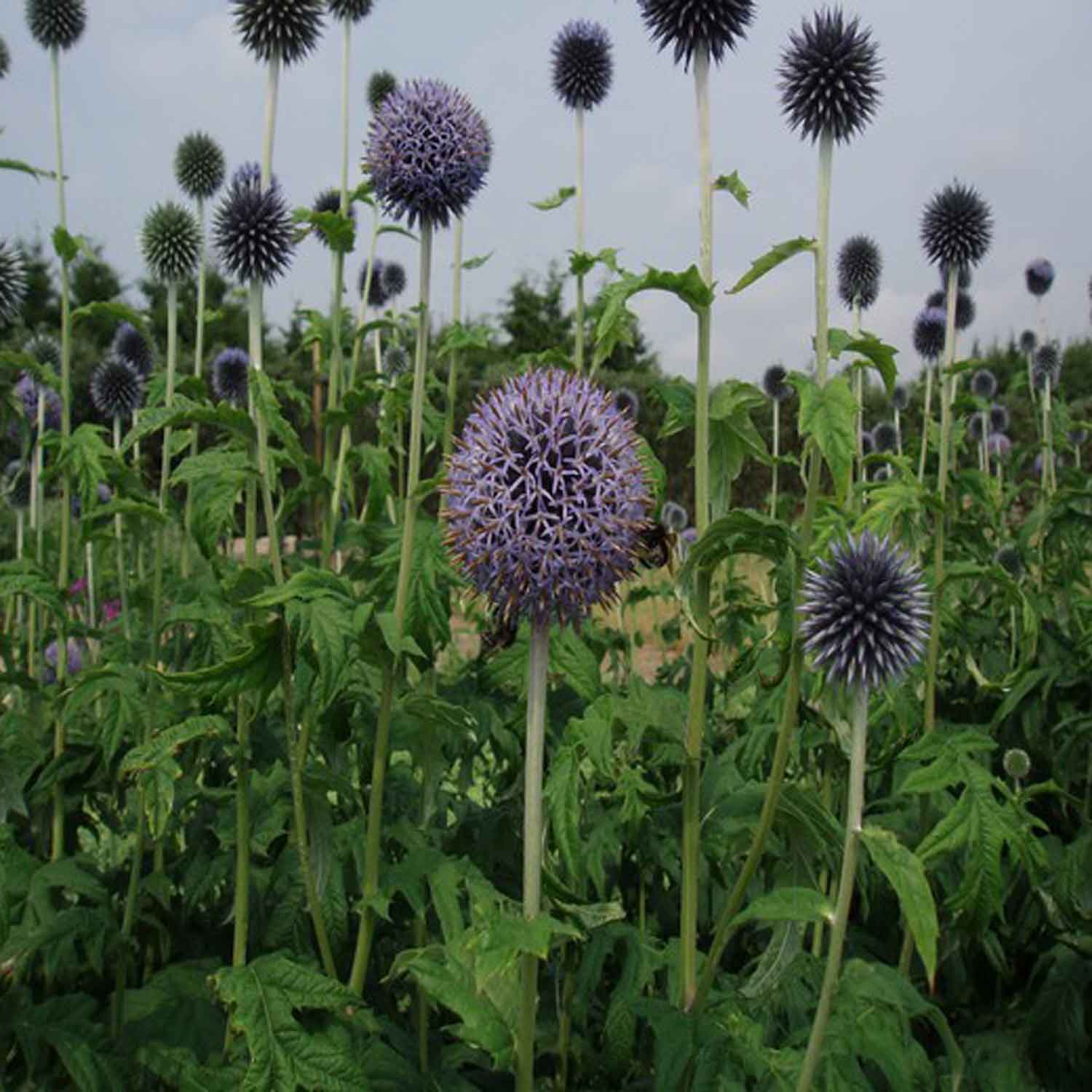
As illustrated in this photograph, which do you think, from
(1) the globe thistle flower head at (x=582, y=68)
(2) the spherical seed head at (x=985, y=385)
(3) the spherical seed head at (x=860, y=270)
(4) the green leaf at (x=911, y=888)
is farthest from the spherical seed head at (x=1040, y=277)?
(4) the green leaf at (x=911, y=888)

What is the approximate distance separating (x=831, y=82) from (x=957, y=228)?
2.03 m

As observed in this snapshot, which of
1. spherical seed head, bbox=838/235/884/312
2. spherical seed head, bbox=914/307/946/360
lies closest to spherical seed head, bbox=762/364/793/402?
spherical seed head, bbox=914/307/946/360

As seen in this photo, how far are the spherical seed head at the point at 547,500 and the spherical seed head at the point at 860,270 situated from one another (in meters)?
3.35

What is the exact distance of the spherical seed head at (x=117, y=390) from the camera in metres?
5.00

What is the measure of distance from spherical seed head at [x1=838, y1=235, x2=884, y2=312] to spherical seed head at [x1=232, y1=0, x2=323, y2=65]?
2488mm

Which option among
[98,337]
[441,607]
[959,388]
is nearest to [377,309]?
[959,388]

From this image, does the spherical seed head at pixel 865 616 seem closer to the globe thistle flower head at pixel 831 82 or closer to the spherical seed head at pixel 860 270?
the globe thistle flower head at pixel 831 82

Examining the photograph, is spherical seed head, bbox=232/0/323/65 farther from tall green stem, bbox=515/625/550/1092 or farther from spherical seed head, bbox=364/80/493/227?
tall green stem, bbox=515/625/550/1092

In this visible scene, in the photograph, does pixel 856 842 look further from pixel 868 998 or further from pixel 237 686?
pixel 237 686

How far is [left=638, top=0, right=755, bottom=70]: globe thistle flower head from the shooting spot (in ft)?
8.44

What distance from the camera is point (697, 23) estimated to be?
2576 millimetres

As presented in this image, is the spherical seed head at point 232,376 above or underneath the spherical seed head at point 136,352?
underneath

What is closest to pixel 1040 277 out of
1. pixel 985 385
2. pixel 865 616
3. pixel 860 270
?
pixel 985 385

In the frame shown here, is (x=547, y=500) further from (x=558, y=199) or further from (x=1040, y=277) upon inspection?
(x=1040, y=277)
